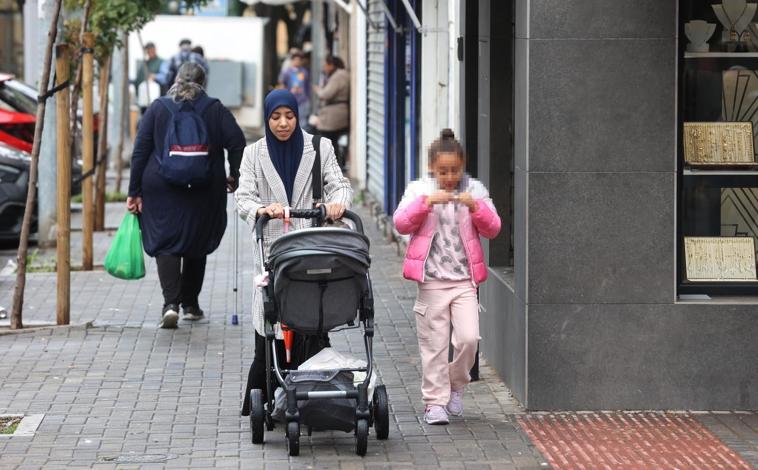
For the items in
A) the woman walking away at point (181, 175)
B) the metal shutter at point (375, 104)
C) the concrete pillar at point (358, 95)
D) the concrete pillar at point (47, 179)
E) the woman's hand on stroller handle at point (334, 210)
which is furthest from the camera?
the concrete pillar at point (358, 95)

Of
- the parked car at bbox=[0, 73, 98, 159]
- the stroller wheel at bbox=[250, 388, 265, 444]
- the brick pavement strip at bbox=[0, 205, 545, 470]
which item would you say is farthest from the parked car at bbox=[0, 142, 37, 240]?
the stroller wheel at bbox=[250, 388, 265, 444]

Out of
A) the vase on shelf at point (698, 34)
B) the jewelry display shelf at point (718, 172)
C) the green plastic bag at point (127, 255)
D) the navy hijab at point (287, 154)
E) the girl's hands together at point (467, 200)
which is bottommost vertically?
the green plastic bag at point (127, 255)

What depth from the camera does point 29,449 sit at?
739 centimetres

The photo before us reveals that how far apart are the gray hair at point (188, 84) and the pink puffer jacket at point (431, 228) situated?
10.9ft

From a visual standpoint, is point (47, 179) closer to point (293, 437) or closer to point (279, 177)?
point (279, 177)

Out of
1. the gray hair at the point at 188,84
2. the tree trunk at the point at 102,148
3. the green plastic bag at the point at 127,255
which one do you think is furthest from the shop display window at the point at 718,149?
the tree trunk at the point at 102,148

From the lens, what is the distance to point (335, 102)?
2317cm

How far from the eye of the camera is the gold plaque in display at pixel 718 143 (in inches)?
320

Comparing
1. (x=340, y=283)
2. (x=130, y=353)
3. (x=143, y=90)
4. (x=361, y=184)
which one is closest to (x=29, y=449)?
(x=340, y=283)

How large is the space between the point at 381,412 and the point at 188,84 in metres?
4.01

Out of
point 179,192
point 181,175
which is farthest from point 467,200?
point 179,192

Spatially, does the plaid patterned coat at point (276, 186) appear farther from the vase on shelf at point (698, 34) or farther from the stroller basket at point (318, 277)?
the vase on shelf at point (698, 34)

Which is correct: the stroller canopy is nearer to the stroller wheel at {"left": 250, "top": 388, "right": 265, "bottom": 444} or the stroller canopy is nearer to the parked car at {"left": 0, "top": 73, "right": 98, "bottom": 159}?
the stroller wheel at {"left": 250, "top": 388, "right": 265, "bottom": 444}

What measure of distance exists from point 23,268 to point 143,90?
16781mm
